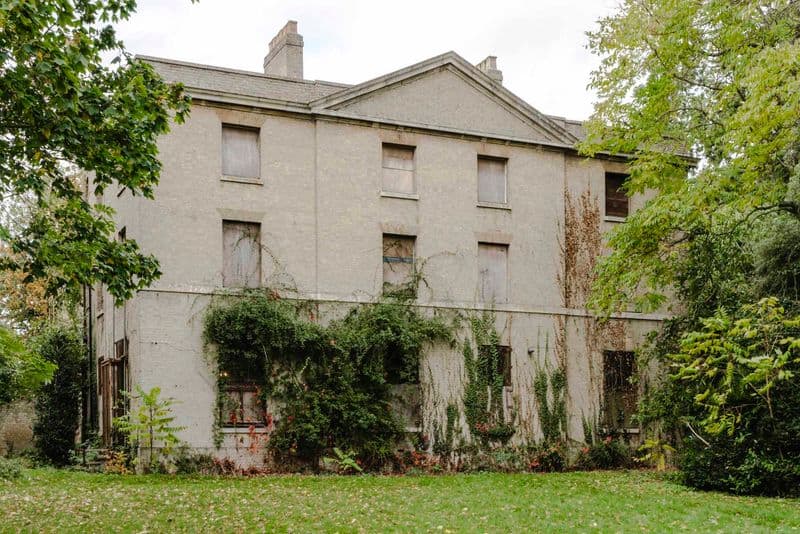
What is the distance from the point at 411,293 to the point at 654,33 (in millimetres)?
9570

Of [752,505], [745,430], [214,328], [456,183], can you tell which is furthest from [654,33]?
[214,328]

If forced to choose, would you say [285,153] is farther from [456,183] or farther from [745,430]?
[745,430]

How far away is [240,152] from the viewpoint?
24594 mm

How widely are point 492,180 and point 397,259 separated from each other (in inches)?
163

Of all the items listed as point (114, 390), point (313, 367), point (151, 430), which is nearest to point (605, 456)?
point (313, 367)

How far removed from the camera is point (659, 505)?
56.4 feet

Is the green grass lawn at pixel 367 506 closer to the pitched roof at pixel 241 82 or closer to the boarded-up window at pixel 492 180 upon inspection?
the boarded-up window at pixel 492 180

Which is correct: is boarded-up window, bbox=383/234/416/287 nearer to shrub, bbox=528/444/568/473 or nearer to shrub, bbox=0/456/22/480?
shrub, bbox=528/444/568/473

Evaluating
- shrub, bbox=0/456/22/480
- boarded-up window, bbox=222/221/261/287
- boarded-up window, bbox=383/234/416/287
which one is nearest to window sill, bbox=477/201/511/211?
boarded-up window, bbox=383/234/416/287

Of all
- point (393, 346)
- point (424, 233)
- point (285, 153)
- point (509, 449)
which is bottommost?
point (509, 449)

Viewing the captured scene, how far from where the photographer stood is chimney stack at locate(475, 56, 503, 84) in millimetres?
30328

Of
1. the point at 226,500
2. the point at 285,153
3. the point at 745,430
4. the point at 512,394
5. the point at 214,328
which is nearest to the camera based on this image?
the point at 226,500

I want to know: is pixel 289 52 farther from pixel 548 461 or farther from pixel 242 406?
pixel 548 461

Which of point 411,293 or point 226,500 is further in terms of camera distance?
point 411,293
